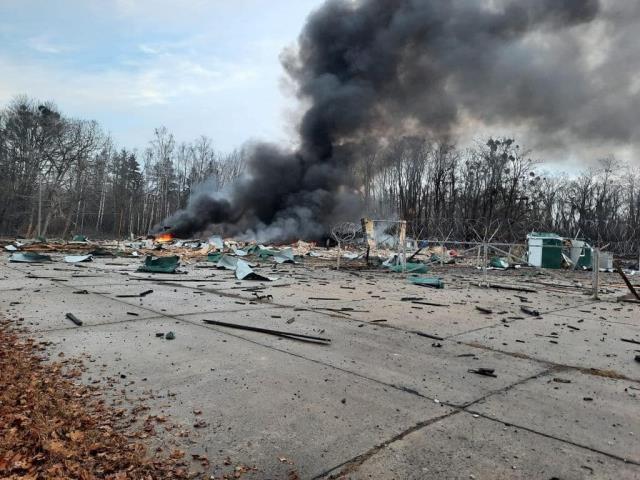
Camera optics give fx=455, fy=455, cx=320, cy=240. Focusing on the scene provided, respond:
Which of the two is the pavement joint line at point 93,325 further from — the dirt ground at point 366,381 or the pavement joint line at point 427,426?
the pavement joint line at point 427,426

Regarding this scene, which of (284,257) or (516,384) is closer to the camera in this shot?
(516,384)

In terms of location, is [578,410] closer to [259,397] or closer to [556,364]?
[556,364]

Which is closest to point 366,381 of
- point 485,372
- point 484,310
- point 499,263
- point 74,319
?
point 485,372

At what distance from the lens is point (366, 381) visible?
12.4 feet

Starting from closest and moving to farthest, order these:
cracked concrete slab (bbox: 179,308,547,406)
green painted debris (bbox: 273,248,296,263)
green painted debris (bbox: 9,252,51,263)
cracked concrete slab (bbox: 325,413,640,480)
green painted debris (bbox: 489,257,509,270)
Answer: cracked concrete slab (bbox: 325,413,640,480)
cracked concrete slab (bbox: 179,308,547,406)
green painted debris (bbox: 9,252,51,263)
green painted debris (bbox: 273,248,296,263)
green painted debris (bbox: 489,257,509,270)

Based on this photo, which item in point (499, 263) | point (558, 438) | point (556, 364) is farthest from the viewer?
point (499, 263)

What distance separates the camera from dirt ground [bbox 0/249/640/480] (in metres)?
2.53

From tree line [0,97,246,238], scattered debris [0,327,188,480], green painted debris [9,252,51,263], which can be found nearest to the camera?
scattered debris [0,327,188,480]

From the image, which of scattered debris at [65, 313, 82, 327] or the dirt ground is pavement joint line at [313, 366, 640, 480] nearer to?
the dirt ground

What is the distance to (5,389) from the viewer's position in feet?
10.5

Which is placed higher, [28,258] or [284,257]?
[284,257]

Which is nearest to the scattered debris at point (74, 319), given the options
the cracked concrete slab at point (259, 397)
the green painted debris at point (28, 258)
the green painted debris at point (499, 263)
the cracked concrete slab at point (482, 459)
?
the cracked concrete slab at point (259, 397)

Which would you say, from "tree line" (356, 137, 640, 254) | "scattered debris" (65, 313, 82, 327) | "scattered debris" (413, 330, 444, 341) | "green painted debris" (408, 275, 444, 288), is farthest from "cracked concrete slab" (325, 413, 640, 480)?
"tree line" (356, 137, 640, 254)

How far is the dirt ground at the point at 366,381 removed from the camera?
2529 millimetres
